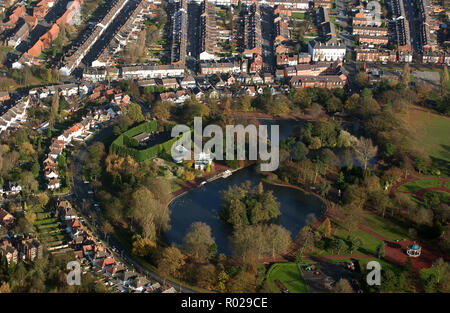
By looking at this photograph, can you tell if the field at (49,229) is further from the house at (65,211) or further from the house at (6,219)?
the house at (6,219)

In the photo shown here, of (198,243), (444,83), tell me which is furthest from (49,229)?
(444,83)

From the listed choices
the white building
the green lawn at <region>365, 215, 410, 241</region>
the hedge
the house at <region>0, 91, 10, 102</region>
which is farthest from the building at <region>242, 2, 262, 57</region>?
the green lawn at <region>365, 215, 410, 241</region>

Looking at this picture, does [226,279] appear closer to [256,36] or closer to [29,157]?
[29,157]

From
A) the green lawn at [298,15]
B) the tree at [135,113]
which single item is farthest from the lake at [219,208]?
the green lawn at [298,15]

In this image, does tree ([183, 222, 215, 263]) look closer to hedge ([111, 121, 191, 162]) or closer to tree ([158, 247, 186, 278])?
tree ([158, 247, 186, 278])

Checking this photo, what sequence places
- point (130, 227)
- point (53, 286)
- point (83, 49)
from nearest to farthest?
point (53, 286)
point (130, 227)
point (83, 49)

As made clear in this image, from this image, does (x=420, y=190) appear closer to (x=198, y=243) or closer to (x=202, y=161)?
(x=202, y=161)

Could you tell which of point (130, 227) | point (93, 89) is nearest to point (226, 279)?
point (130, 227)
